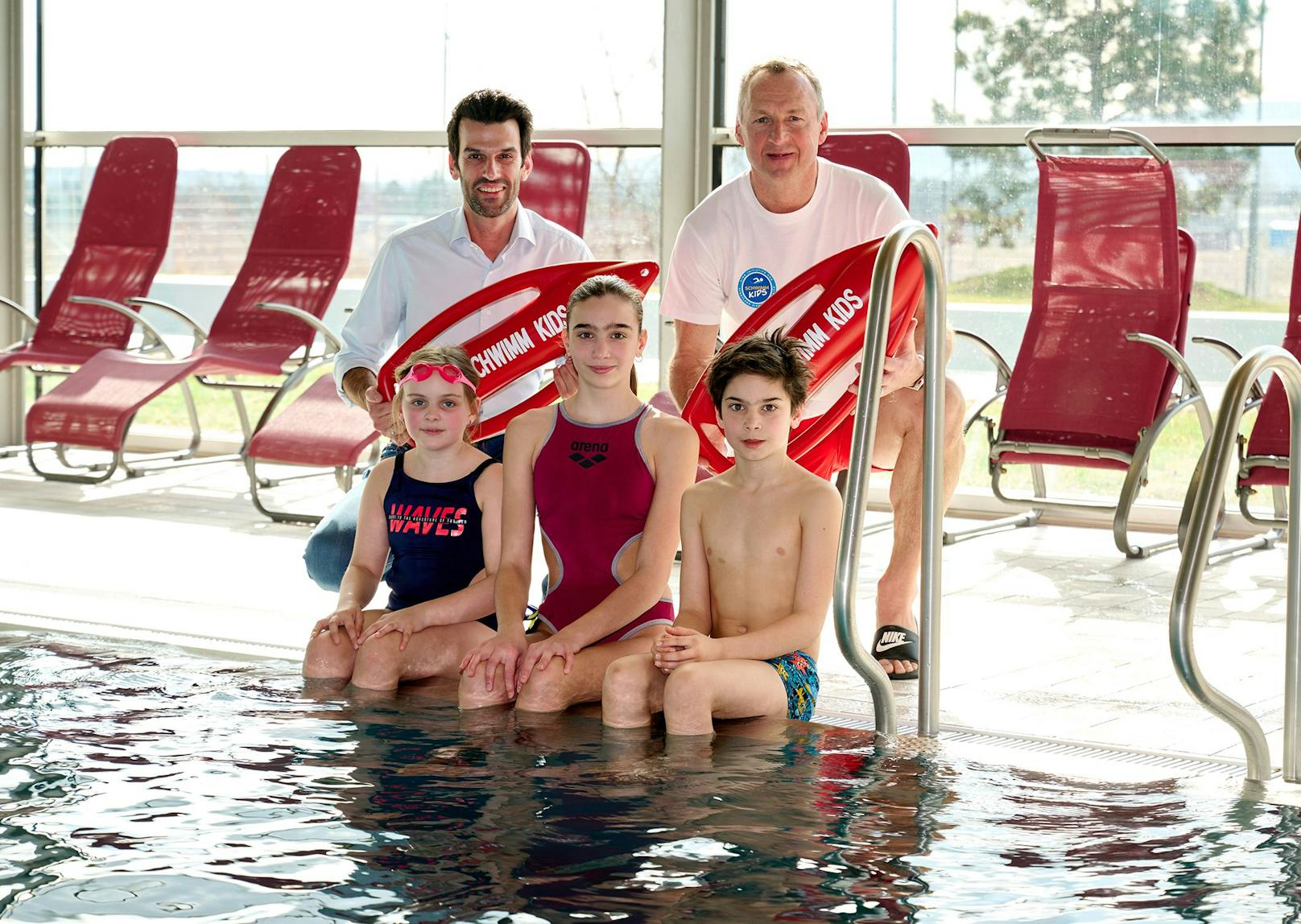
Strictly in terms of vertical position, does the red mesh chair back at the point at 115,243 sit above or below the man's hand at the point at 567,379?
above

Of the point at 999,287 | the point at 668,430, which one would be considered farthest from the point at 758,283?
the point at 999,287

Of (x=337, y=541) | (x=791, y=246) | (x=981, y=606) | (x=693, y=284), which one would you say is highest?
(x=791, y=246)

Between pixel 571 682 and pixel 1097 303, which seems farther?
pixel 1097 303

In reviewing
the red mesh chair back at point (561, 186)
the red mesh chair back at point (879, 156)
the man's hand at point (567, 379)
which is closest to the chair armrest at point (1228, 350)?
the red mesh chair back at point (879, 156)

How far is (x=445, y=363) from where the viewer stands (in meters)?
3.71

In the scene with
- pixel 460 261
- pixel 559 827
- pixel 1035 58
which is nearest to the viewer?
pixel 559 827

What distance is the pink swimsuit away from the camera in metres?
3.53

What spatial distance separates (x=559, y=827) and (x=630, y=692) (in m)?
0.61

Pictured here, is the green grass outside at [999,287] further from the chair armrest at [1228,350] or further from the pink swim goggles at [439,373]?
the pink swim goggles at [439,373]

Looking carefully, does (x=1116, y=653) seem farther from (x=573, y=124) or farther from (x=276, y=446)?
(x=573, y=124)

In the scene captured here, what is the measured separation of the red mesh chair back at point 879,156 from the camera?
600 cm

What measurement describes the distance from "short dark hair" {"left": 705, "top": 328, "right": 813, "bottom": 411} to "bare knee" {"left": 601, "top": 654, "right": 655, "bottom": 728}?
58cm

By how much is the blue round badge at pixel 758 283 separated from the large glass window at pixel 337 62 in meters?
3.22

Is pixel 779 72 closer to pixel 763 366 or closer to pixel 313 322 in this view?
pixel 763 366
